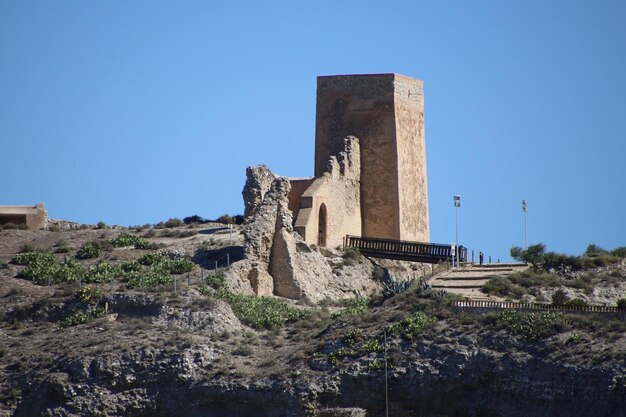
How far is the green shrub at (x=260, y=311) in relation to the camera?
57.8m

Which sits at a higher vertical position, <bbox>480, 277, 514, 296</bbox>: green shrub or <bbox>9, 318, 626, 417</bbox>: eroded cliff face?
<bbox>480, 277, 514, 296</bbox>: green shrub

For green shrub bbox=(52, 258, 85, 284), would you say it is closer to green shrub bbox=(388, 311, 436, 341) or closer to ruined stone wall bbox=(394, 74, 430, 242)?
green shrub bbox=(388, 311, 436, 341)

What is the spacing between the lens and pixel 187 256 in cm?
6222

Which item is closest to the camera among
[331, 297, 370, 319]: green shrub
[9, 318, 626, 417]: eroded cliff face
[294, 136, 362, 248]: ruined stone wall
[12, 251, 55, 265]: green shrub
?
[9, 318, 626, 417]: eroded cliff face

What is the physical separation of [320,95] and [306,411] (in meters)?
20.2

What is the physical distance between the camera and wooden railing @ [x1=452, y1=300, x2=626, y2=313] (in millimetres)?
53969

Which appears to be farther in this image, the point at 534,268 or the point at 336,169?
the point at 336,169

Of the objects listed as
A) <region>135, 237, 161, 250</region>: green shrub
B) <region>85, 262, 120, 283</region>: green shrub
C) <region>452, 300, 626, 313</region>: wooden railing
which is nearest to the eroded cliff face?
<region>452, 300, 626, 313</region>: wooden railing

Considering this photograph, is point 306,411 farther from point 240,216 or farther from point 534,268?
point 240,216

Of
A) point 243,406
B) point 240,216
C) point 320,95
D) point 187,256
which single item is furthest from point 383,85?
point 243,406

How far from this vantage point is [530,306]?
55.0 metres

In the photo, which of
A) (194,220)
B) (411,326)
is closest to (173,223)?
(194,220)

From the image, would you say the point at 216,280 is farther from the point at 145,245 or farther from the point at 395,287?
the point at 145,245

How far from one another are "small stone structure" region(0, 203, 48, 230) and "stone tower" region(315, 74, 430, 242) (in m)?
9.78
